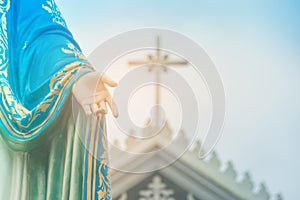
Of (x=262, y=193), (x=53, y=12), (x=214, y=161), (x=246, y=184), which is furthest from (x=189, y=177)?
(x=53, y=12)

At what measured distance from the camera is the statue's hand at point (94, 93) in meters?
2.82

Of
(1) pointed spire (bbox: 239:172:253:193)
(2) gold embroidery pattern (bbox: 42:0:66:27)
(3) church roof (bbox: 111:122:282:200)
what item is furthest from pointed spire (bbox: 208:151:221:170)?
(2) gold embroidery pattern (bbox: 42:0:66:27)

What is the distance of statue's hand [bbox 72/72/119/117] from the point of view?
9.25 feet

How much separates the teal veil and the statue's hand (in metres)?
0.03

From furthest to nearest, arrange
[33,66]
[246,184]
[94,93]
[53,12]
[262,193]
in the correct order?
[246,184] < [262,193] < [53,12] < [33,66] < [94,93]

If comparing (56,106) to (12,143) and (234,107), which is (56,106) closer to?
(12,143)

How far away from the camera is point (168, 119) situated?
430cm

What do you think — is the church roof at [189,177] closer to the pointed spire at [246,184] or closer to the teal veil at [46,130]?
the pointed spire at [246,184]

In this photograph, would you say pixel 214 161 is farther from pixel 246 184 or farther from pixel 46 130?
pixel 46 130

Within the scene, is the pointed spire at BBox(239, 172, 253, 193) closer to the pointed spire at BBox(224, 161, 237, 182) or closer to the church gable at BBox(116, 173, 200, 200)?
the pointed spire at BBox(224, 161, 237, 182)

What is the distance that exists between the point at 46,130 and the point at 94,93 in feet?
0.62

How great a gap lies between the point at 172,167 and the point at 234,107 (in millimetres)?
773

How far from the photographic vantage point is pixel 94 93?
2.85m

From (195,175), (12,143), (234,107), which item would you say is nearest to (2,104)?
(12,143)
